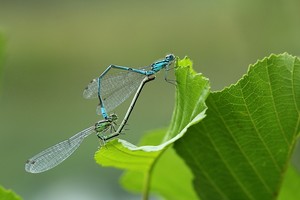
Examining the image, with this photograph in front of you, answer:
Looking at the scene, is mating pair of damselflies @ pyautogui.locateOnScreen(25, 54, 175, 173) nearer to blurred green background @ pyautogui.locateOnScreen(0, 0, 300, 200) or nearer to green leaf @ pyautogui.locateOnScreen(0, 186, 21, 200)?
green leaf @ pyautogui.locateOnScreen(0, 186, 21, 200)

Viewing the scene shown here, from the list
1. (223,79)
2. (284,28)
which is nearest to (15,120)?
(223,79)

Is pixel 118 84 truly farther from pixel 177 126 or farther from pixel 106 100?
pixel 177 126

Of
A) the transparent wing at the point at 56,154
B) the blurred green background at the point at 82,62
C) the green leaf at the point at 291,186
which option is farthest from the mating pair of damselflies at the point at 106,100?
the blurred green background at the point at 82,62

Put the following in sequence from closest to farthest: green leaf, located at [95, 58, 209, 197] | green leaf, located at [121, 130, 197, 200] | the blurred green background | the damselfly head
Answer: green leaf, located at [95, 58, 209, 197], the damselfly head, green leaf, located at [121, 130, 197, 200], the blurred green background

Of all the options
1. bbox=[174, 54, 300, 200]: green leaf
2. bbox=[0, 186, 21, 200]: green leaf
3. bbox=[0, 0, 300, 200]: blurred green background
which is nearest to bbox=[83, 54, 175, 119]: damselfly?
bbox=[174, 54, 300, 200]: green leaf

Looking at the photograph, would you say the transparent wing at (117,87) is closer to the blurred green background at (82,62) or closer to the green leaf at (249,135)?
the green leaf at (249,135)

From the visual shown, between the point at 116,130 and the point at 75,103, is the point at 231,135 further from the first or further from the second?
the point at 75,103
